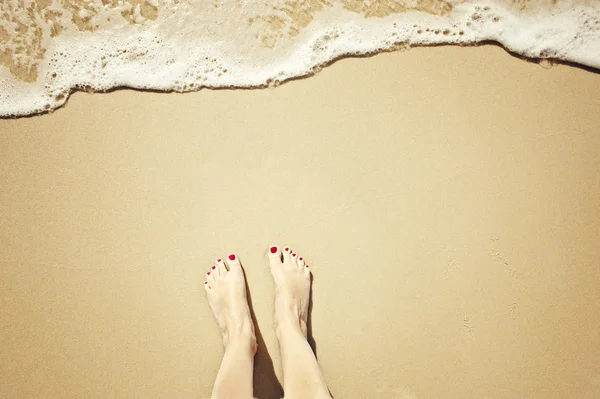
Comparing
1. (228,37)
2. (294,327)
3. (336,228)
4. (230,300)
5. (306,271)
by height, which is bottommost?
(294,327)

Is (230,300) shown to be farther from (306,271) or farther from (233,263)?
(306,271)

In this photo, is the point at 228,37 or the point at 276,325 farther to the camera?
the point at 228,37

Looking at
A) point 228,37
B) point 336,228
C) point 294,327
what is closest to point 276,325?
point 294,327

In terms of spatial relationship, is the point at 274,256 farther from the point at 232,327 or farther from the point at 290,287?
the point at 232,327

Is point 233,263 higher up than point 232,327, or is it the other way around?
point 233,263

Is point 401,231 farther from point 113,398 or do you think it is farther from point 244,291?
point 113,398

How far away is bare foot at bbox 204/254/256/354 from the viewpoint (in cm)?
180

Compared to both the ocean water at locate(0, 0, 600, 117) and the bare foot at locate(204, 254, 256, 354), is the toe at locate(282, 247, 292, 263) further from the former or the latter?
the ocean water at locate(0, 0, 600, 117)

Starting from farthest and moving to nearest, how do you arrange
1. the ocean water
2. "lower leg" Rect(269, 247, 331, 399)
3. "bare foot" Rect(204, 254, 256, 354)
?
1. the ocean water
2. "bare foot" Rect(204, 254, 256, 354)
3. "lower leg" Rect(269, 247, 331, 399)

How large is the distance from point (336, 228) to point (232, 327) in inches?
27.3

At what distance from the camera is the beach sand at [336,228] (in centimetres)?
180

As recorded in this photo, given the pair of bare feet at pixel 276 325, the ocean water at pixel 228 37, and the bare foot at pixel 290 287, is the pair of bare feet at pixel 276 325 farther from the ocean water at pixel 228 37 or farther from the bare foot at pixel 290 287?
the ocean water at pixel 228 37

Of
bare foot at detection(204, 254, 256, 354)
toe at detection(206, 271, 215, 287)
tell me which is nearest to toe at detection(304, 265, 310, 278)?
bare foot at detection(204, 254, 256, 354)

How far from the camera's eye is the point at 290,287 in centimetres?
179
